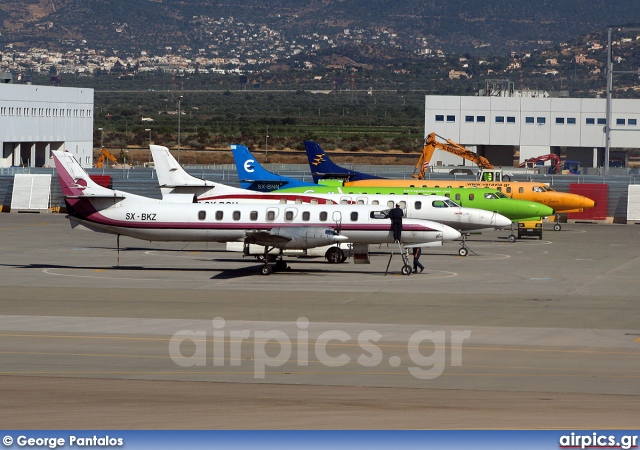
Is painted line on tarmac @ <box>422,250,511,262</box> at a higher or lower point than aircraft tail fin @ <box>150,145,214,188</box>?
lower

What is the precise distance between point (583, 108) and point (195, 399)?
89.1m

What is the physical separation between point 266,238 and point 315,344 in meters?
13.5

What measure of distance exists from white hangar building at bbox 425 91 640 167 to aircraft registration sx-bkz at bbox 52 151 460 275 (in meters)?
63.2

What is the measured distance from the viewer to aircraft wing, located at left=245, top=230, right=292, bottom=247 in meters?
35.4

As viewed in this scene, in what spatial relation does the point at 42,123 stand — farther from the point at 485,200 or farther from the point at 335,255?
the point at 335,255

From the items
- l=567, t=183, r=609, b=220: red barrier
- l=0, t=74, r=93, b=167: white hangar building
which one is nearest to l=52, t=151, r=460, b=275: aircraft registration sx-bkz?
l=567, t=183, r=609, b=220: red barrier

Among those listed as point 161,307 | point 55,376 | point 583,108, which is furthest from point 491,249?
point 583,108

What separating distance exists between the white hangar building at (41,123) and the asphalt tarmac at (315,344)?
51.0 m

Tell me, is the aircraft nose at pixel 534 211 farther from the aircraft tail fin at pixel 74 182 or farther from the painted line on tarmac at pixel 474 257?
the aircraft tail fin at pixel 74 182

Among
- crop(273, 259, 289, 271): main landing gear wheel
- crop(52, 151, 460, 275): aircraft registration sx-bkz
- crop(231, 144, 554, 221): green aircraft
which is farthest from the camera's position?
crop(231, 144, 554, 221): green aircraft

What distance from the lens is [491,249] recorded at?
153ft

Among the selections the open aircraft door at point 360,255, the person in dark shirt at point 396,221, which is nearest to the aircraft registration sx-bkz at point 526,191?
the person in dark shirt at point 396,221

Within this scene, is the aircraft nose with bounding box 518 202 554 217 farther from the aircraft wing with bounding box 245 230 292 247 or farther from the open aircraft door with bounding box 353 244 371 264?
the aircraft wing with bounding box 245 230 292 247


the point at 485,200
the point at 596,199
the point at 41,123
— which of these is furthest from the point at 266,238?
the point at 41,123
